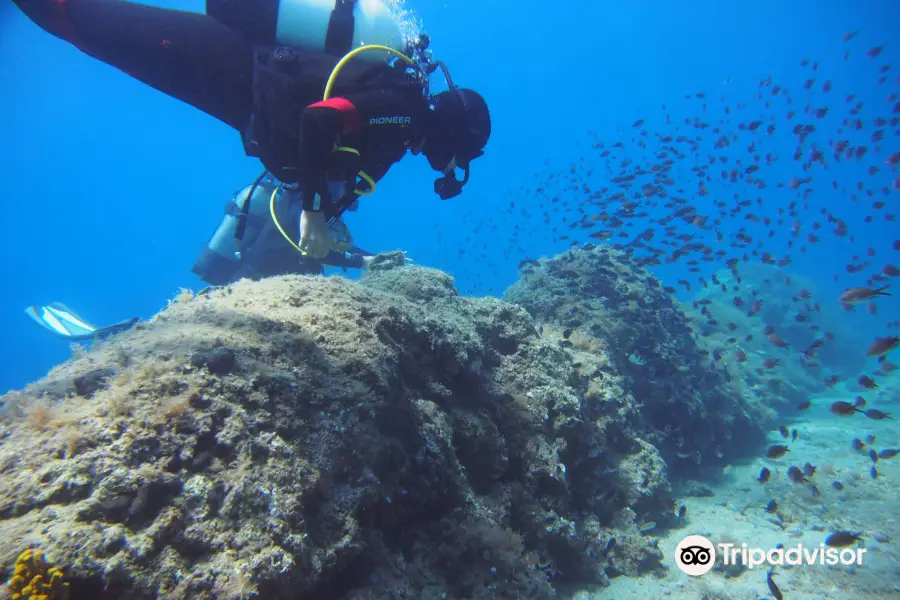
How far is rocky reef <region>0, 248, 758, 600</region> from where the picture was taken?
2.04m

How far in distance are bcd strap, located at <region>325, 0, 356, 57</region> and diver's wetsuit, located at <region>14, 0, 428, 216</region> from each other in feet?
0.76

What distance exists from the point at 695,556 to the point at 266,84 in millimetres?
7306

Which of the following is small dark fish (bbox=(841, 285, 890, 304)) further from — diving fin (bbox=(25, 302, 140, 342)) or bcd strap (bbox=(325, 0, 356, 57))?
diving fin (bbox=(25, 302, 140, 342))

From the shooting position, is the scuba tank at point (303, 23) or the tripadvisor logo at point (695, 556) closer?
the scuba tank at point (303, 23)

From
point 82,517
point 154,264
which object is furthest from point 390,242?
point 82,517

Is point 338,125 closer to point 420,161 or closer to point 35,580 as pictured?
point 35,580

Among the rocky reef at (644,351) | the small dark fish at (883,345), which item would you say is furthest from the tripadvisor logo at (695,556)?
the small dark fish at (883,345)

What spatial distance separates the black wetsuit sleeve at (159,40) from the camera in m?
3.75

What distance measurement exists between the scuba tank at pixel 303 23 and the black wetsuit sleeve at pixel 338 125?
35.0 inches

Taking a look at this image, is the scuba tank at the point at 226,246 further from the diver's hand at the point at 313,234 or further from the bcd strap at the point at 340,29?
the diver's hand at the point at 313,234

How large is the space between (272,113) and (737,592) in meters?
6.91

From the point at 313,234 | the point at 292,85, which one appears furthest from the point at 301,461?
the point at 292,85

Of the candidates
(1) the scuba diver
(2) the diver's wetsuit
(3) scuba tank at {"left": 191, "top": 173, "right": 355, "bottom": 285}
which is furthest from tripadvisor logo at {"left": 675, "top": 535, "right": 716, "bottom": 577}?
(3) scuba tank at {"left": 191, "top": 173, "right": 355, "bottom": 285}

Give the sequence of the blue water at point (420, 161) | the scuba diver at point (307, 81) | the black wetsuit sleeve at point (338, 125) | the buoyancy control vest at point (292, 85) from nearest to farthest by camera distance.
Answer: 1. the black wetsuit sleeve at point (338, 125)
2. the scuba diver at point (307, 81)
3. the buoyancy control vest at point (292, 85)
4. the blue water at point (420, 161)
